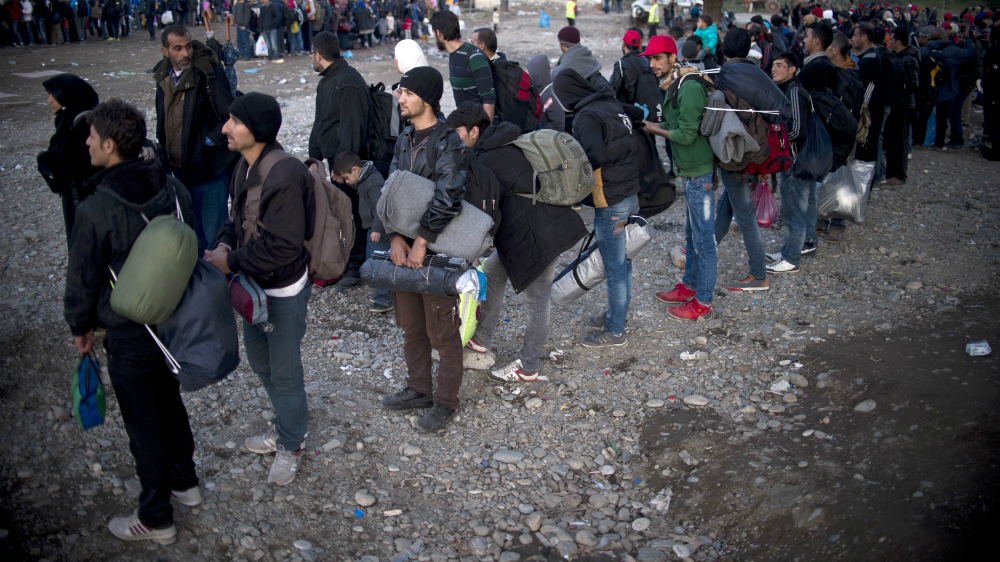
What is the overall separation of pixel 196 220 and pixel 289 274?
278 centimetres

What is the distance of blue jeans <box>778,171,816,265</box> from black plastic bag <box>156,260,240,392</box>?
4.74 m

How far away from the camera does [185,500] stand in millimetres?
3088

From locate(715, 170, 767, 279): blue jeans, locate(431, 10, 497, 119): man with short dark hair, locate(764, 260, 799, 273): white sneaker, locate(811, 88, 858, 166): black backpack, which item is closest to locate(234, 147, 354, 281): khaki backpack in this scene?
locate(431, 10, 497, 119): man with short dark hair

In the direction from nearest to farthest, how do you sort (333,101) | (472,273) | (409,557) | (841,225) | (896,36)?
(409,557), (472,273), (333,101), (841,225), (896,36)

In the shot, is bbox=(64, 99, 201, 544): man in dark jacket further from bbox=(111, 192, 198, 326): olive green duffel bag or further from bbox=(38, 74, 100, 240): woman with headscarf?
bbox=(38, 74, 100, 240): woman with headscarf

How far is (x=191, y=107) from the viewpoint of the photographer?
4.71 meters

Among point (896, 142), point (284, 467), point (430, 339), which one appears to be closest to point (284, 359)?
point (284, 467)

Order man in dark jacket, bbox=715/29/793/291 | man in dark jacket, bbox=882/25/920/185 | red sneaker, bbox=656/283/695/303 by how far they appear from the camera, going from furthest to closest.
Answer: man in dark jacket, bbox=882/25/920/185 → red sneaker, bbox=656/283/695/303 → man in dark jacket, bbox=715/29/793/291

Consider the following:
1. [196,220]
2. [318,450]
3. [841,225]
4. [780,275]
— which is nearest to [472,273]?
[318,450]

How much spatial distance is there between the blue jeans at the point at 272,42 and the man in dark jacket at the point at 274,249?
16.5 meters

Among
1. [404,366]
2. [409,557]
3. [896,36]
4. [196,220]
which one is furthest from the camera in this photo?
[896,36]

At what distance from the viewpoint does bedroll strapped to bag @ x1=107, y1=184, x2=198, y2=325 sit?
7.93 feet

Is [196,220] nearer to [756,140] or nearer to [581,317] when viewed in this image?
[581,317]

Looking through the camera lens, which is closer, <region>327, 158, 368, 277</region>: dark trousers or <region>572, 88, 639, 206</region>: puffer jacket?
<region>572, 88, 639, 206</region>: puffer jacket
